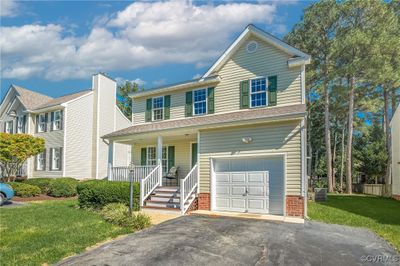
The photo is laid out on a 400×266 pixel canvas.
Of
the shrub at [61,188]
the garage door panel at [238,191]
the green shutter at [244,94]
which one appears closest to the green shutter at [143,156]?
the shrub at [61,188]

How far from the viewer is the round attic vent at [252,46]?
13368mm

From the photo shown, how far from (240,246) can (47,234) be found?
5285 mm

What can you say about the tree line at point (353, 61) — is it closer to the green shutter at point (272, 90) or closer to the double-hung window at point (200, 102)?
the green shutter at point (272, 90)

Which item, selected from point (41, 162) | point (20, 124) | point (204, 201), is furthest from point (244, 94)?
point (20, 124)

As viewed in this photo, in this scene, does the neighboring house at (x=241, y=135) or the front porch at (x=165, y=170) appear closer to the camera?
the neighboring house at (x=241, y=135)

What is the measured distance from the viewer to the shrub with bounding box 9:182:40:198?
1662 cm

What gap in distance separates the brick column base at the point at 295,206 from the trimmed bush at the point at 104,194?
237 inches

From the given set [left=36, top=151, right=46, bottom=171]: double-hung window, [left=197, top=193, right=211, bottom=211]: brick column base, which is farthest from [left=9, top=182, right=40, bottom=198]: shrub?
[left=197, top=193, right=211, bottom=211]: brick column base

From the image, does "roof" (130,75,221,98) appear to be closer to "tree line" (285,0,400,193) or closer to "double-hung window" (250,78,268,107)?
"double-hung window" (250,78,268,107)

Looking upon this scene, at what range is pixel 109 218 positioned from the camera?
371 inches

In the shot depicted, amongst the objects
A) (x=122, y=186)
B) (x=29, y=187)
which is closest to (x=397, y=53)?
(x=122, y=186)

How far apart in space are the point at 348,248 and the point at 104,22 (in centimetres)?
1702

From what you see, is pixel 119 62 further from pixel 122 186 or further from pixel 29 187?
pixel 122 186

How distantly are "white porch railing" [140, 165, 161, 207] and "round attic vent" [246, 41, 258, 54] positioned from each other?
702cm
